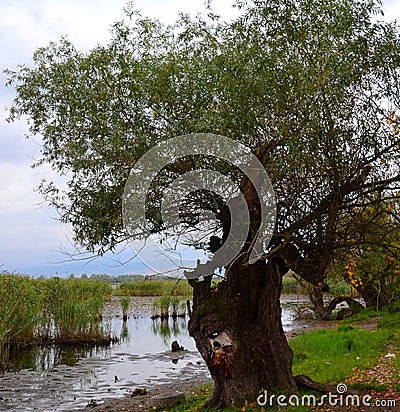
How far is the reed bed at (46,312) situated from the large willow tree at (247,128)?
7.53m

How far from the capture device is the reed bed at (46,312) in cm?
1403

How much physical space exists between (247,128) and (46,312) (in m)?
12.3

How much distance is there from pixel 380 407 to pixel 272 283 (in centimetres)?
194

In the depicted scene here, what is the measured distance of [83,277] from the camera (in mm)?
22328

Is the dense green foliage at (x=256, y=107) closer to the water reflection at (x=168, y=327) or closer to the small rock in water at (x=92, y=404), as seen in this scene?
the small rock in water at (x=92, y=404)

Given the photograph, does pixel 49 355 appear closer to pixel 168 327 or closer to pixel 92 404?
pixel 92 404

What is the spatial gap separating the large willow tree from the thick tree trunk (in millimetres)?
16

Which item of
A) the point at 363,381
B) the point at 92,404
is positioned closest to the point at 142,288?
the point at 92,404

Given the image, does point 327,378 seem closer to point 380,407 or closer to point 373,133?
point 380,407

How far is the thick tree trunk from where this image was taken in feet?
23.5

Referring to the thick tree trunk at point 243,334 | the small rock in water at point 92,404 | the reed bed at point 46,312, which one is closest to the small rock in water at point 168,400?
the thick tree trunk at point 243,334

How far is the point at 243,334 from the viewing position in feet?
23.8

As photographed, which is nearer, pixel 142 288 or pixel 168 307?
pixel 168 307

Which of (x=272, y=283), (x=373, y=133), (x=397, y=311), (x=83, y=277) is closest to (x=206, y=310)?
(x=272, y=283)
